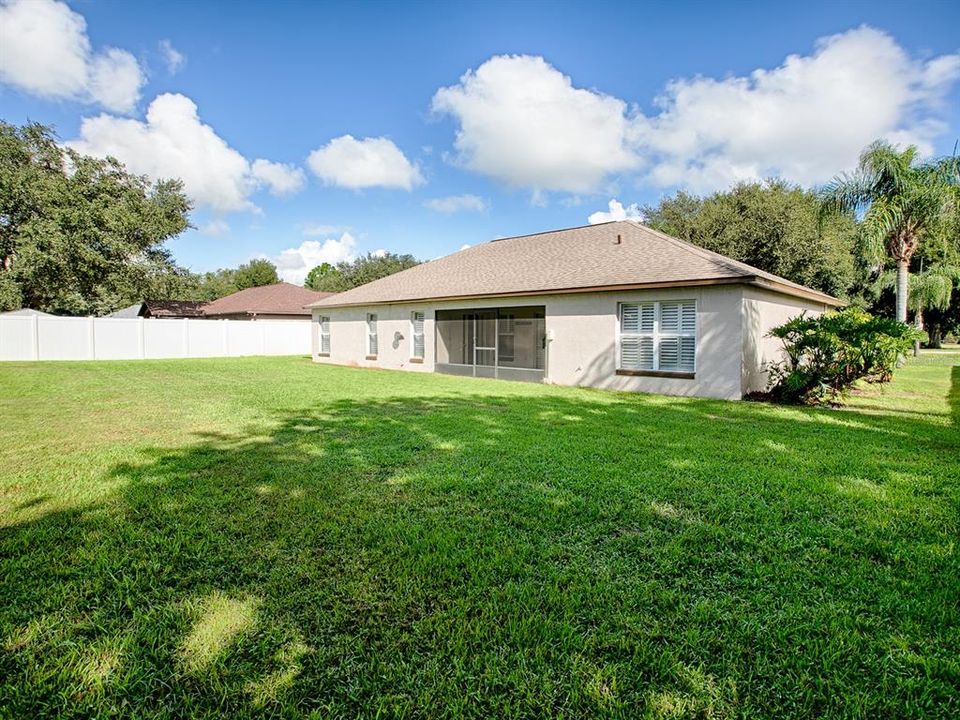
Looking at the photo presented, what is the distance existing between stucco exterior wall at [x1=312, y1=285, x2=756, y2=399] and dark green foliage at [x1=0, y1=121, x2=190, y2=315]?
63.7 ft

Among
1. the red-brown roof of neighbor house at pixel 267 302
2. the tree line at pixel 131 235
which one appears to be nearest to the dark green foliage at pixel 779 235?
the tree line at pixel 131 235

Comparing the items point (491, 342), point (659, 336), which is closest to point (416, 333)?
point (491, 342)

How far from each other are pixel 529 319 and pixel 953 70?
1367cm

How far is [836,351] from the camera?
898 centimetres

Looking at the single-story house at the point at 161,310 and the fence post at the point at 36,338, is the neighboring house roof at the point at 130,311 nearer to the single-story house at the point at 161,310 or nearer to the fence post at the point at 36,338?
the single-story house at the point at 161,310

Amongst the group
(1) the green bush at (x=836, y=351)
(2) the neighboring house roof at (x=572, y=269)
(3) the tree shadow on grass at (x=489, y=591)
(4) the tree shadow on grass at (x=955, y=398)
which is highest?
(2) the neighboring house roof at (x=572, y=269)

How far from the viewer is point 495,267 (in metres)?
16.5

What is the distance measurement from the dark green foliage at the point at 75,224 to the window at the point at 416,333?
788 inches

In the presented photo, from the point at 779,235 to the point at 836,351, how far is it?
18.3 meters

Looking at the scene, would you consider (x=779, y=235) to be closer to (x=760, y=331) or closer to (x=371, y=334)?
(x=760, y=331)

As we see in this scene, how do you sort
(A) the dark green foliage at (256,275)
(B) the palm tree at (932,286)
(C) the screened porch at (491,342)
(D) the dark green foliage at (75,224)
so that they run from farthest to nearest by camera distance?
1. (A) the dark green foliage at (256,275)
2. (B) the palm tree at (932,286)
3. (D) the dark green foliage at (75,224)
4. (C) the screened porch at (491,342)

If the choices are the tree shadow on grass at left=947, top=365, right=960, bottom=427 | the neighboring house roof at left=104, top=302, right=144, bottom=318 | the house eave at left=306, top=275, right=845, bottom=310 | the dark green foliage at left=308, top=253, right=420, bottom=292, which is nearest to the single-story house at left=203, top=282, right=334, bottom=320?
the neighboring house roof at left=104, top=302, right=144, bottom=318

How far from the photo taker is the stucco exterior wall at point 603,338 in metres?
10.1

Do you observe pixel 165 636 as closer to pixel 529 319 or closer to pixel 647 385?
pixel 647 385
